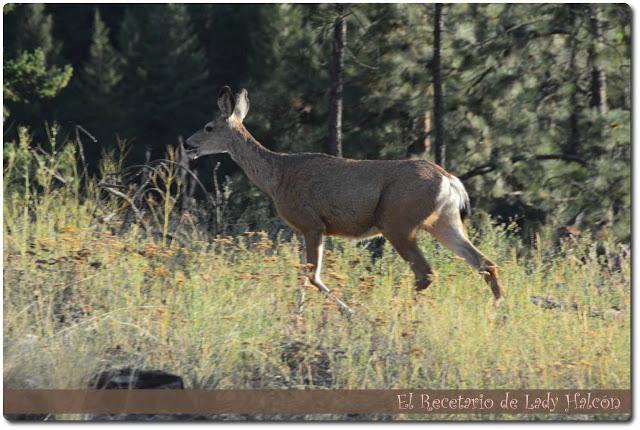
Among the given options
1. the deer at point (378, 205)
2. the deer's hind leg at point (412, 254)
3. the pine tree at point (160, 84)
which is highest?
the pine tree at point (160, 84)

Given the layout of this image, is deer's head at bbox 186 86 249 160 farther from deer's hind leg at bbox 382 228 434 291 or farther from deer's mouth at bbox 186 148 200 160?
deer's hind leg at bbox 382 228 434 291

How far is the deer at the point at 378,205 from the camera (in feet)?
26.8

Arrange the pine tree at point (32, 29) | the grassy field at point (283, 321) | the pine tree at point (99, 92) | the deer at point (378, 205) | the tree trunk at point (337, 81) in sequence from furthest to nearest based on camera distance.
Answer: the pine tree at point (99, 92) → the pine tree at point (32, 29) → the tree trunk at point (337, 81) → the deer at point (378, 205) → the grassy field at point (283, 321)

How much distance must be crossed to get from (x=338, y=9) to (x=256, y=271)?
6435 mm

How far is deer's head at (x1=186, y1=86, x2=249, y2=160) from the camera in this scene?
30.5 feet

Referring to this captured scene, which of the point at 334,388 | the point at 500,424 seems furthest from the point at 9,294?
the point at 500,424

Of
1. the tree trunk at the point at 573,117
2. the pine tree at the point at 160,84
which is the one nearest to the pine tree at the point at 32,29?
the pine tree at the point at 160,84

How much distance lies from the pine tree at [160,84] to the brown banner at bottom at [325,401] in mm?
18328

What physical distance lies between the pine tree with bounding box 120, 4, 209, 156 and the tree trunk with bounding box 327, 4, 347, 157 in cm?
1048

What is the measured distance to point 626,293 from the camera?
24.6 feet

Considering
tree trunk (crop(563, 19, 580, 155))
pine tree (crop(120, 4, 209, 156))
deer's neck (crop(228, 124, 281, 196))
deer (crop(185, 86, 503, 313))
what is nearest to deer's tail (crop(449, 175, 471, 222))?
deer (crop(185, 86, 503, 313))

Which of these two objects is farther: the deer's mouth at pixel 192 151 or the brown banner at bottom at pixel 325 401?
the deer's mouth at pixel 192 151

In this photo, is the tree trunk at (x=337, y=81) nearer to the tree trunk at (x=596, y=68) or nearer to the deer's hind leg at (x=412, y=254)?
the tree trunk at (x=596, y=68)

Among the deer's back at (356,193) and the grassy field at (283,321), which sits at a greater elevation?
the deer's back at (356,193)
